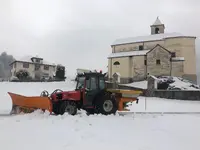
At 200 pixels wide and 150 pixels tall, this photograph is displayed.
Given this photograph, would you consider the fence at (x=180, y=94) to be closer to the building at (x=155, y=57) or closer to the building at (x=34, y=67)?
the building at (x=155, y=57)

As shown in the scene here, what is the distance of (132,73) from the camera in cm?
5991

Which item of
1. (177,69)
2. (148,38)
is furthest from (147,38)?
(177,69)

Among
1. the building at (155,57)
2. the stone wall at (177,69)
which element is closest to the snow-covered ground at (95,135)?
the stone wall at (177,69)

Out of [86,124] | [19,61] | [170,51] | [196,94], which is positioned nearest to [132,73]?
[170,51]

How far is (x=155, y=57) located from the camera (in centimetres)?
5644

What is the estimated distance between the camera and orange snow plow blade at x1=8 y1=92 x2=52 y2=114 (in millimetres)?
13336

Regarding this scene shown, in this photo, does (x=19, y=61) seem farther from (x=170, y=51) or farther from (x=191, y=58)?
(x=191, y=58)

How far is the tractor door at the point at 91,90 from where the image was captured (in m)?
14.3

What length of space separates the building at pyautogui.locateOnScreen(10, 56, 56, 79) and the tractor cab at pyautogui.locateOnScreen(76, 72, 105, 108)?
61.7 m

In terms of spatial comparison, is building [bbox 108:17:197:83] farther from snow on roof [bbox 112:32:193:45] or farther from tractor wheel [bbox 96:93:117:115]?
tractor wheel [bbox 96:93:117:115]

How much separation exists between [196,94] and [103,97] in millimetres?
25238

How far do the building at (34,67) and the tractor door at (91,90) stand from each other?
203 ft

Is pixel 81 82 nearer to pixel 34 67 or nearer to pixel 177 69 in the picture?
pixel 177 69

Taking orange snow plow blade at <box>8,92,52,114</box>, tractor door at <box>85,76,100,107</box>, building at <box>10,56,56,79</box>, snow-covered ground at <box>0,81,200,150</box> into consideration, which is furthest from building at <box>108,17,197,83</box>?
snow-covered ground at <box>0,81,200,150</box>
